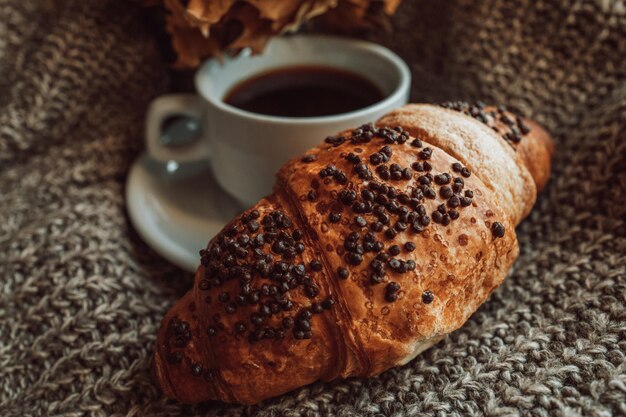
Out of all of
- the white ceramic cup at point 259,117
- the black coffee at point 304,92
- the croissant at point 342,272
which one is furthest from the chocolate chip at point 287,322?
the black coffee at point 304,92

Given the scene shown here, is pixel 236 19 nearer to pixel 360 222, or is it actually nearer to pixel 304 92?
pixel 304 92

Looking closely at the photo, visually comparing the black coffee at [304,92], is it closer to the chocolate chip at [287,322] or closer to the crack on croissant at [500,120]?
the crack on croissant at [500,120]

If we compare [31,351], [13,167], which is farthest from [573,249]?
[13,167]

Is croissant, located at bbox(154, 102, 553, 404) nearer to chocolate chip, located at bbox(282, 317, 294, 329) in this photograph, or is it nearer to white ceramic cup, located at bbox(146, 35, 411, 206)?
chocolate chip, located at bbox(282, 317, 294, 329)

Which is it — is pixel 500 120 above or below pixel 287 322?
above

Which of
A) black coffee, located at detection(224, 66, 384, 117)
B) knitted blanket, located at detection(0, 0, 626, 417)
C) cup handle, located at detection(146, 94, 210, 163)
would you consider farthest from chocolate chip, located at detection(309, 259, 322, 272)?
cup handle, located at detection(146, 94, 210, 163)

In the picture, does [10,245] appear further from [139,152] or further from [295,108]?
[295,108]

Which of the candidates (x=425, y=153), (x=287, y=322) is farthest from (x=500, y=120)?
(x=287, y=322)
